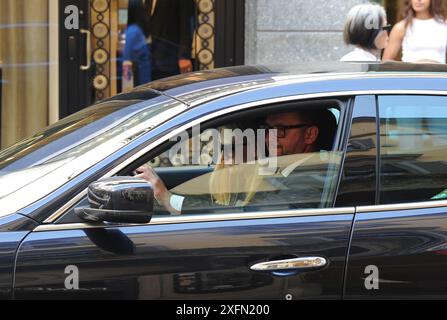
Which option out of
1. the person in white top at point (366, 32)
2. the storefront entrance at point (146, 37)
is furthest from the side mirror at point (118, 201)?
the storefront entrance at point (146, 37)

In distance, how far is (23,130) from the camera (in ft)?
27.2

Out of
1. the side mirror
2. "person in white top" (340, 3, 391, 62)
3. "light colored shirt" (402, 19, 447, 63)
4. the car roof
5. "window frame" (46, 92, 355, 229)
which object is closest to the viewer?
the side mirror

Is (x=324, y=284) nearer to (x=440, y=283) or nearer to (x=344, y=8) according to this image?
(x=440, y=283)

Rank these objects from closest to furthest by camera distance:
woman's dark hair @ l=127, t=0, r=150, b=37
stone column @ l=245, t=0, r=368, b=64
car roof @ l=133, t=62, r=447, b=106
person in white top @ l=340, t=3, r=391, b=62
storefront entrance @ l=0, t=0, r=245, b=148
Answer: car roof @ l=133, t=62, r=447, b=106 → person in white top @ l=340, t=3, r=391, b=62 → stone column @ l=245, t=0, r=368, b=64 → storefront entrance @ l=0, t=0, r=245, b=148 → woman's dark hair @ l=127, t=0, r=150, b=37

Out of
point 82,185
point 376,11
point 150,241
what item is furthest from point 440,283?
point 376,11

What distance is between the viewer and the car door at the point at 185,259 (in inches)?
115

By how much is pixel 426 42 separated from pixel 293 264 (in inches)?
155

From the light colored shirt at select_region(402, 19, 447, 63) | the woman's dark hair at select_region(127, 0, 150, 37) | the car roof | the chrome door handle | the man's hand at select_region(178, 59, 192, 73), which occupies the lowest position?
the chrome door handle

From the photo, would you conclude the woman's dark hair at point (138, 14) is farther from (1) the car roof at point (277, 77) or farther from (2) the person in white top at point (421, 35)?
(1) the car roof at point (277, 77)

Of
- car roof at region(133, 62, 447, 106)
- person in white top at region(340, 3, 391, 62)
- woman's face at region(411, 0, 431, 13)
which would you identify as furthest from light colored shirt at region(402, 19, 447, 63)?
car roof at region(133, 62, 447, 106)

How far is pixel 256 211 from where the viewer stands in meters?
3.15

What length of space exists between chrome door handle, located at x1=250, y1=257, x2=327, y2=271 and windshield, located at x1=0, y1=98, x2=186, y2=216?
0.66 meters

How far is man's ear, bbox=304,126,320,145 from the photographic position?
3.44 m

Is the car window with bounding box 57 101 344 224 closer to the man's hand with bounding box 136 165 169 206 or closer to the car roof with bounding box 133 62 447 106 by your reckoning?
the man's hand with bounding box 136 165 169 206
